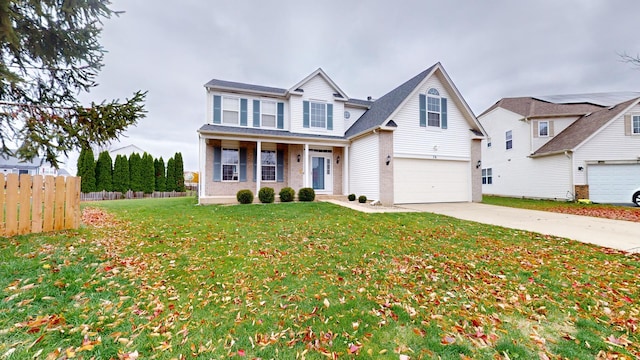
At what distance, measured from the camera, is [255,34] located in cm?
1415

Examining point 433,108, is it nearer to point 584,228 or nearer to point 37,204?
point 584,228

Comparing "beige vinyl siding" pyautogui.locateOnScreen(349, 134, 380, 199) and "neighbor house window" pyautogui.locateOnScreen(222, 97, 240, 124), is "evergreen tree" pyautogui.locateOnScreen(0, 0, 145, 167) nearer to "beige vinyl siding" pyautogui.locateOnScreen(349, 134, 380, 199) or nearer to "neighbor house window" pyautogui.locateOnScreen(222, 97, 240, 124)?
"neighbor house window" pyautogui.locateOnScreen(222, 97, 240, 124)

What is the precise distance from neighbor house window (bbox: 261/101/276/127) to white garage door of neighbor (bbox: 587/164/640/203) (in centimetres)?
1880

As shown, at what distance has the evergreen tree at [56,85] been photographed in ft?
18.5

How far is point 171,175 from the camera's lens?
2077cm

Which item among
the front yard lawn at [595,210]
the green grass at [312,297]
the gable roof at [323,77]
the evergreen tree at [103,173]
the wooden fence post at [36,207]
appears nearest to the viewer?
the green grass at [312,297]

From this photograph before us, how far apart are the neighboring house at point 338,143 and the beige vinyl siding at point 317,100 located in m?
0.06

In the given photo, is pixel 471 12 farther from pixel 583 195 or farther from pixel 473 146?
pixel 583 195

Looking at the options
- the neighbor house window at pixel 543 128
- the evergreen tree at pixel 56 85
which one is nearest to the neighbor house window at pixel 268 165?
the evergreen tree at pixel 56 85

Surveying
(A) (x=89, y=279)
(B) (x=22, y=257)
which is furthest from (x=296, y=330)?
(B) (x=22, y=257)

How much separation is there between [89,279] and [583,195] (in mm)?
21530

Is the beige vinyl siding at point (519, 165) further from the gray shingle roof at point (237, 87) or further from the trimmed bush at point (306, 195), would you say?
the gray shingle roof at point (237, 87)

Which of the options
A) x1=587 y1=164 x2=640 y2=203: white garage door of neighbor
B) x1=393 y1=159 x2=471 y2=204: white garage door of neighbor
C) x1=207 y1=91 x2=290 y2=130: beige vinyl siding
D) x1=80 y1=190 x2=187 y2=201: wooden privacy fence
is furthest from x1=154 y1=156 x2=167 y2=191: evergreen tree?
x1=587 y1=164 x2=640 y2=203: white garage door of neighbor

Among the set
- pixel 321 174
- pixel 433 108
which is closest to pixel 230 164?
pixel 321 174
